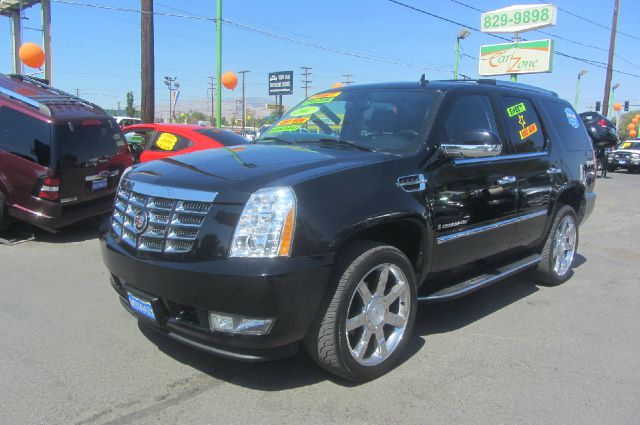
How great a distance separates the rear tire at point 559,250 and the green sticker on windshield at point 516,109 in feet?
4.06

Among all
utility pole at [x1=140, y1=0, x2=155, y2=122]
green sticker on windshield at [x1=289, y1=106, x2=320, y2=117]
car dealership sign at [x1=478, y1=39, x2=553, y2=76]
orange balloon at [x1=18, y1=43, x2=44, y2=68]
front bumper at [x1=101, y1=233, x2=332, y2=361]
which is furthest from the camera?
car dealership sign at [x1=478, y1=39, x2=553, y2=76]

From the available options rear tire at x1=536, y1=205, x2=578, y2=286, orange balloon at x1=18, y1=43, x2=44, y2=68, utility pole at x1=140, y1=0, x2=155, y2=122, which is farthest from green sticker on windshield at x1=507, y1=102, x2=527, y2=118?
orange balloon at x1=18, y1=43, x2=44, y2=68

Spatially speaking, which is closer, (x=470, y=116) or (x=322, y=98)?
(x=470, y=116)

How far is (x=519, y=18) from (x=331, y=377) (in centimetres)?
2964

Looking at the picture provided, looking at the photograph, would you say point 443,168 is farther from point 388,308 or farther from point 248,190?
point 248,190

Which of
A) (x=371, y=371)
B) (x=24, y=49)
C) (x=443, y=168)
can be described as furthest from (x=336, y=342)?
(x=24, y=49)

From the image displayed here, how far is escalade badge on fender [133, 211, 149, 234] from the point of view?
318 centimetres

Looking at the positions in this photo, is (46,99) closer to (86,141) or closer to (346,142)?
(86,141)

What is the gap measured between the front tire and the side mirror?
92cm

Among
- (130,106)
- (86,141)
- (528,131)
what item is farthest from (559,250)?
(130,106)

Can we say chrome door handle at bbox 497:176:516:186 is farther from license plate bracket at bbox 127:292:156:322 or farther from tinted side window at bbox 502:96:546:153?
license plate bracket at bbox 127:292:156:322

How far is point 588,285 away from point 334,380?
374 centimetres

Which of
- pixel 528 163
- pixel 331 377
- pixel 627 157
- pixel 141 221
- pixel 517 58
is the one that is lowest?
pixel 331 377

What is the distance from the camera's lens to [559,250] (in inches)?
224
